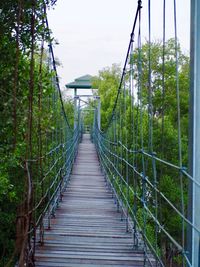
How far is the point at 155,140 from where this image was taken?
11.9 metres

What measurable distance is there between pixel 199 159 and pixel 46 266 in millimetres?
1228


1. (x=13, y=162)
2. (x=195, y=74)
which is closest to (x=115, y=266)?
(x=13, y=162)

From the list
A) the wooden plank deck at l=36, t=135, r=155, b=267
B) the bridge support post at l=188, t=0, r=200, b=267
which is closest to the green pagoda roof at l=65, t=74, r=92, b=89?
the wooden plank deck at l=36, t=135, r=155, b=267

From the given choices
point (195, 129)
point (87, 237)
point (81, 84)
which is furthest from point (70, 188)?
point (81, 84)

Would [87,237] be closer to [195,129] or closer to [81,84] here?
[195,129]

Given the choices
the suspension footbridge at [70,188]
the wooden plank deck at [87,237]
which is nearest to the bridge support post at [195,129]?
the suspension footbridge at [70,188]

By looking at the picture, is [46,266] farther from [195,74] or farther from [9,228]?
[9,228]

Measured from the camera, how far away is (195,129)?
1686 mm

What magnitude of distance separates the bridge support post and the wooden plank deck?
3.54ft

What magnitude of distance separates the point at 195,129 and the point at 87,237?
→ 198 centimetres

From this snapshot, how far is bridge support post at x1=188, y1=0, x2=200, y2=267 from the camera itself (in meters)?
1.67

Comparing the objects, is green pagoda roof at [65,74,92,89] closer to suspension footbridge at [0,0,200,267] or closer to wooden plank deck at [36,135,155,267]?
suspension footbridge at [0,0,200,267]

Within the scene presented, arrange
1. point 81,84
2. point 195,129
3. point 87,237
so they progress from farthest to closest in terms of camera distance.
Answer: point 81,84 → point 87,237 → point 195,129

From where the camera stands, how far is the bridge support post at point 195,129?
167cm
